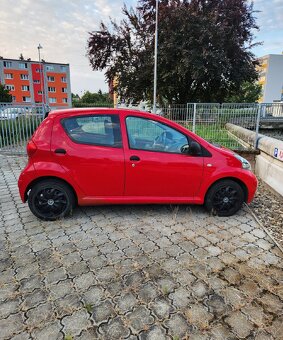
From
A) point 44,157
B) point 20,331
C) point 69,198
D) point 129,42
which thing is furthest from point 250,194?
point 129,42

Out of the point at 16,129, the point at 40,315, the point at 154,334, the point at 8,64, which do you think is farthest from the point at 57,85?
the point at 154,334

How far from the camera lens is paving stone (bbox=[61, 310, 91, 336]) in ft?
6.59

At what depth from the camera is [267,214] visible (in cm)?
430

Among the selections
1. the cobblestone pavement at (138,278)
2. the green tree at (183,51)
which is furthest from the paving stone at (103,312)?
the green tree at (183,51)

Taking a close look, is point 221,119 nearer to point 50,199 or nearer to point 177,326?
point 50,199

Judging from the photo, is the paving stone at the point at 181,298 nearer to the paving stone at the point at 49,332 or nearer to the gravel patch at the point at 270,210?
the paving stone at the point at 49,332

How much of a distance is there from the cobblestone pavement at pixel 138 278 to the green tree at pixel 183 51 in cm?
1533

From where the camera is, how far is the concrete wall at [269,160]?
17.5 ft

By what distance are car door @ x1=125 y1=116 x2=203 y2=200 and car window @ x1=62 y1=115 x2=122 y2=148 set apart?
7.1 inches

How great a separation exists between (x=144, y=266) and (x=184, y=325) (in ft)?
2.67

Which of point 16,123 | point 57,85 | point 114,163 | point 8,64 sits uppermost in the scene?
point 8,64

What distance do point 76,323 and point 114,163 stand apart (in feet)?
6.75

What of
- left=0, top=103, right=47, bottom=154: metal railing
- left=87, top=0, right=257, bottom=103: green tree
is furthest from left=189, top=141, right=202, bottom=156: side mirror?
left=87, top=0, right=257, bottom=103: green tree

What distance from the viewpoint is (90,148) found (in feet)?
11.8
